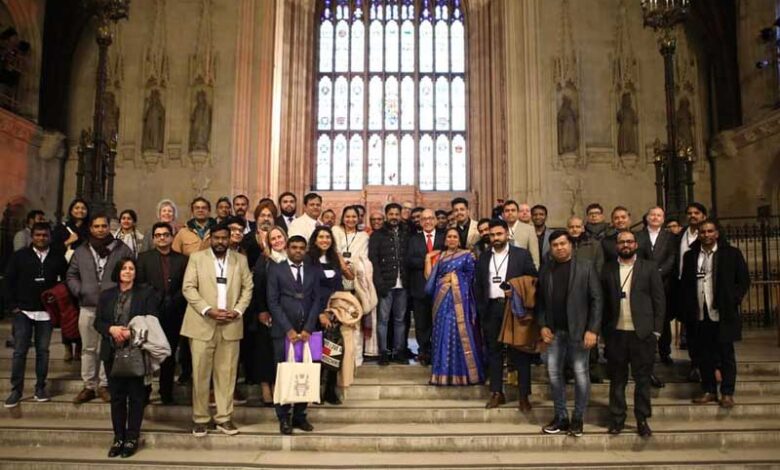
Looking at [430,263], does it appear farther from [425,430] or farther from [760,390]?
[760,390]

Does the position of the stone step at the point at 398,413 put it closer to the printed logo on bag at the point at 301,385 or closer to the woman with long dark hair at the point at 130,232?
the printed logo on bag at the point at 301,385

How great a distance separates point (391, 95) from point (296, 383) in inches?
661

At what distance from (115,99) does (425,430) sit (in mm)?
15008

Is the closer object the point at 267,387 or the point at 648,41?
the point at 267,387

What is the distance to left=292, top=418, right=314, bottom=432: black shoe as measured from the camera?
5.52 m

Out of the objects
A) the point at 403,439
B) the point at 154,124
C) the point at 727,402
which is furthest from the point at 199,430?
the point at 154,124

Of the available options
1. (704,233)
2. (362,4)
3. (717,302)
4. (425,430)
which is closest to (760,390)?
(717,302)

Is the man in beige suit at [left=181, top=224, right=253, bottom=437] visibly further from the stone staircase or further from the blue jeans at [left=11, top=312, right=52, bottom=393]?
the blue jeans at [left=11, top=312, right=52, bottom=393]

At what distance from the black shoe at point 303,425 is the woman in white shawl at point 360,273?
1.24m

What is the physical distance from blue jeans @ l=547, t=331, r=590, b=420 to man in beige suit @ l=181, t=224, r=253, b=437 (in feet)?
9.16

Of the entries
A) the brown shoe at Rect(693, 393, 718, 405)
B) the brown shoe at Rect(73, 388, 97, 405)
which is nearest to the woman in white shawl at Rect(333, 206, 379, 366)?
the brown shoe at Rect(73, 388, 97, 405)

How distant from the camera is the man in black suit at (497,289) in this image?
19.5ft

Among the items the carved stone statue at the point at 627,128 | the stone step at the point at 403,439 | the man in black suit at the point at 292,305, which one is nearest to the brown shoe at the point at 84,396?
the stone step at the point at 403,439

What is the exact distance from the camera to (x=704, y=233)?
604 cm
